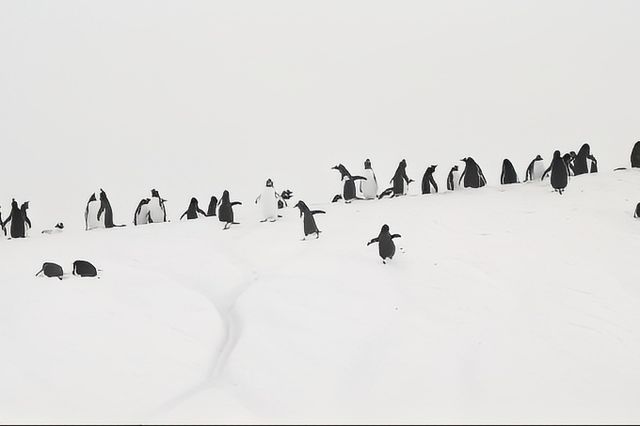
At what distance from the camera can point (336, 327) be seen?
6.34m

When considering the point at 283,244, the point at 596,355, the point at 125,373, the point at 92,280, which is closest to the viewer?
the point at 125,373

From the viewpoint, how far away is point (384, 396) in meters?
5.11

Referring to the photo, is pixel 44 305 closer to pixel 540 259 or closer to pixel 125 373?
pixel 125 373

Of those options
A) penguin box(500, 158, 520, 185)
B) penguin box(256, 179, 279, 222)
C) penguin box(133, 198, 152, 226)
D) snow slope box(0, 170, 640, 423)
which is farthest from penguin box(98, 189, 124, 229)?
penguin box(500, 158, 520, 185)

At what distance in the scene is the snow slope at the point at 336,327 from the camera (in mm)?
5062

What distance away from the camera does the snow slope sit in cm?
506

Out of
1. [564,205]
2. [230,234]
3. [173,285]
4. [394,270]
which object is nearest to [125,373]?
[173,285]

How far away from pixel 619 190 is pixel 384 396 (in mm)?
8072

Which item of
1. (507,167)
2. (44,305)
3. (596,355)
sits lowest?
(596,355)

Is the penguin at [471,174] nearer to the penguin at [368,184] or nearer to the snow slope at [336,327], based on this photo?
the penguin at [368,184]

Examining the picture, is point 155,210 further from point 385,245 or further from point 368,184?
point 385,245

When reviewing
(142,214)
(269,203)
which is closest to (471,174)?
(269,203)

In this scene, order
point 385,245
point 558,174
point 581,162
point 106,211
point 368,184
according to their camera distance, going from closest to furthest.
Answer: point 385,245 < point 558,174 < point 368,184 < point 106,211 < point 581,162

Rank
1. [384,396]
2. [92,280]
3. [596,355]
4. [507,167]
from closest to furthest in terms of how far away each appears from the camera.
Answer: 1. [384,396]
2. [596,355]
3. [92,280]
4. [507,167]
